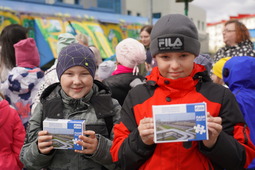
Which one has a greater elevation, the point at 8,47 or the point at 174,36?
the point at 174,36

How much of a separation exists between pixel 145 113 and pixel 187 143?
0.29 meters

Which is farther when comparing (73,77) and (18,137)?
(18,137)

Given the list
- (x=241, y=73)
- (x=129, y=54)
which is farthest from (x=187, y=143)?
(x=129, y=54)

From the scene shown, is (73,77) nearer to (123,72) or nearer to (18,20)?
(123,72)

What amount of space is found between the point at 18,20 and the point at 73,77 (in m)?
10.3

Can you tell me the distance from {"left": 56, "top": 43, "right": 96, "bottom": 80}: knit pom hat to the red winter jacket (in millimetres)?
582

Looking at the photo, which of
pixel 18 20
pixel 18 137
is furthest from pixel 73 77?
pixel 18 20

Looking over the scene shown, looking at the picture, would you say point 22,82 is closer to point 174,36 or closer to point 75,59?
point 75,59

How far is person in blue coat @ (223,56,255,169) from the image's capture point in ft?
8.58

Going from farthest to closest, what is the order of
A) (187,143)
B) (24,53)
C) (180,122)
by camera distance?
(24,53)
(187,143)
(180,122)

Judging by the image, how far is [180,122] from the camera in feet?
4.89

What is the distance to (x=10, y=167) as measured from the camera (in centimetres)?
263

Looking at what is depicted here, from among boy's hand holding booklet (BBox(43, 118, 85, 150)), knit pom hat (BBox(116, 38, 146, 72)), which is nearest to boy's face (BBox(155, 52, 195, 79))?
boy's hand holding booklet (BBox(43, 118, 85, 150))

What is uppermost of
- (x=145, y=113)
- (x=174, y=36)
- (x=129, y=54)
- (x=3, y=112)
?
(x=174, y=36)
